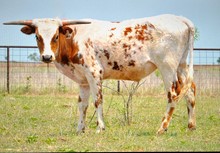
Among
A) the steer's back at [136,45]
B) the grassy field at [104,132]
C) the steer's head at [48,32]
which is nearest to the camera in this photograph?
the grassy field at [104,132]

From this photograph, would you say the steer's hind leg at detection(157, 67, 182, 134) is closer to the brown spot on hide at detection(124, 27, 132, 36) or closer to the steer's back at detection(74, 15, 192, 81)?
the steer's back at detection(74, 15, 192, 81)

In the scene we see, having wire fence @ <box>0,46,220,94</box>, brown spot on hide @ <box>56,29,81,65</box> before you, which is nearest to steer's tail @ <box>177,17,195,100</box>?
brown spot on hide @ <box>56,29,81,65</box>

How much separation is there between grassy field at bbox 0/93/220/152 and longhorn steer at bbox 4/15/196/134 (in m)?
0.67

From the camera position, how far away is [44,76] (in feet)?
82.2

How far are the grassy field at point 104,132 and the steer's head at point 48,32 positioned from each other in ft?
5.22

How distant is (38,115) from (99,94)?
388 cm

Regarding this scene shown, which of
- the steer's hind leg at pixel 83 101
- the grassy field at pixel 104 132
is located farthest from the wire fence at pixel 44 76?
the steer's hind leg at pixel 83 101

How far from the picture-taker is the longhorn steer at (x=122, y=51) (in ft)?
37.9

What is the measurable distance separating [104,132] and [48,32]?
226 centimetres

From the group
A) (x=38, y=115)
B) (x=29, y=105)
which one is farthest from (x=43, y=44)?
(x=29, y=105)

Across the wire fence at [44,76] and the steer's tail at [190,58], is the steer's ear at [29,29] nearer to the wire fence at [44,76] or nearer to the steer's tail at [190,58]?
the steer's tail at [190,58]

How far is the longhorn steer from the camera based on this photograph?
11.5 m

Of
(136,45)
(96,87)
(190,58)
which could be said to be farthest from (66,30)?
(190,58)

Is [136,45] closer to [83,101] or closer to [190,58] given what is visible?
[190,58]
